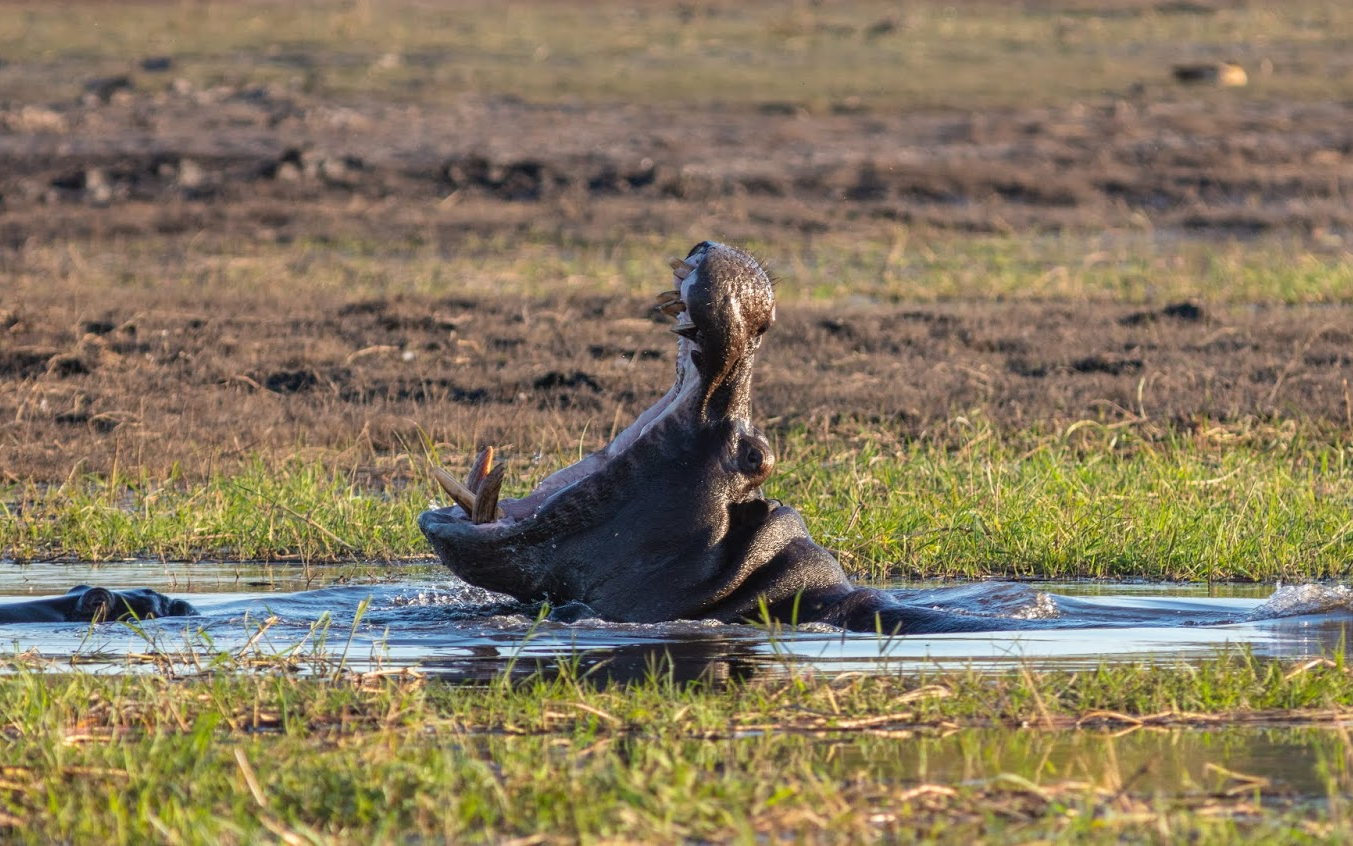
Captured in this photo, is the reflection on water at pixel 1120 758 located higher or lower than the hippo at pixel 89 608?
higher

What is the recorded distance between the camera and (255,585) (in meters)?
6.73

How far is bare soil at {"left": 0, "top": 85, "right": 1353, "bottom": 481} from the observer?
10.3 m

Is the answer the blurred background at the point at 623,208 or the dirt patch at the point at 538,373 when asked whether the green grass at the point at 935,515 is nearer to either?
the dirt patch at the point at 538,373

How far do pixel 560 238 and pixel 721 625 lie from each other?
13.6m

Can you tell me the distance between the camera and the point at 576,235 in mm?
19062

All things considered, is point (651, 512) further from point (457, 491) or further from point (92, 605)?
point (92, 605)

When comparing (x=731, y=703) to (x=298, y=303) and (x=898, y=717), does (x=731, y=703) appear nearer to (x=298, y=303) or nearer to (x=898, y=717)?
(x=898, y=717)

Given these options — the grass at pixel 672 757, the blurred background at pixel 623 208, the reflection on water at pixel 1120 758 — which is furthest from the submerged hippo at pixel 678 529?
the blurred background at pixel 623 208

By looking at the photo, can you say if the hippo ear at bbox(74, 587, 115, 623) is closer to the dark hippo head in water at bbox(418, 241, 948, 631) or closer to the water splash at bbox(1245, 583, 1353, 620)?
the dark hippo head in water at bbox(418, 241, 948, 631)

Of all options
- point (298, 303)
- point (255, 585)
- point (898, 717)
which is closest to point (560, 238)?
point (298, 303)

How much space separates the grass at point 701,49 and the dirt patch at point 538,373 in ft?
51.6

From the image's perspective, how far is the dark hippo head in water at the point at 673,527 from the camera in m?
5.35

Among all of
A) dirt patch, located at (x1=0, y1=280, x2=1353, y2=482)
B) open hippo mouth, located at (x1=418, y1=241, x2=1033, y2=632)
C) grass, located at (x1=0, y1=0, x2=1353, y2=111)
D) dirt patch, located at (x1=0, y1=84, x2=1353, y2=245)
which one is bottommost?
dirt patch, located at (x1=0, y1=84, x2=1353, y2=245)

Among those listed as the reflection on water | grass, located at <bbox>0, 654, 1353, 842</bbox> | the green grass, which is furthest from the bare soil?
the reflection on water
